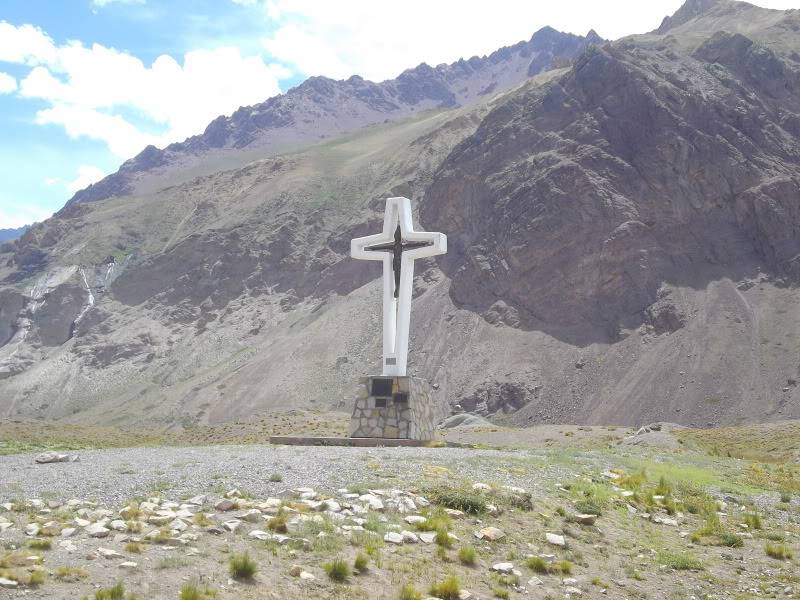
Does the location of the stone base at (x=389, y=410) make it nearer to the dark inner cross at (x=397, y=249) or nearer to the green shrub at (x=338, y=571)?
the dark inner cross at (x=397, y=249)

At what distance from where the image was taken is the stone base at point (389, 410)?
91.1 ft

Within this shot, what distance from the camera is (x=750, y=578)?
11.9 m

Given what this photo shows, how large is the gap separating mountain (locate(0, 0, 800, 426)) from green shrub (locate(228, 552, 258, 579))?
59.7 m

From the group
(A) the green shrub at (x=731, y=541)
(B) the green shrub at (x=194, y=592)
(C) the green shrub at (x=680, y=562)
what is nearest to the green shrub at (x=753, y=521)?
(A) the green shrub at (x=731, y=541)

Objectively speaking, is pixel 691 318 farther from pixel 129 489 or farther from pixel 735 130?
pixel 129 489

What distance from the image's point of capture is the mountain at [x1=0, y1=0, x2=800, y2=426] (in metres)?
74.8

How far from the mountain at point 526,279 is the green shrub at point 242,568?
59671mm

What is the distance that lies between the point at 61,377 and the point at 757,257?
8069cm

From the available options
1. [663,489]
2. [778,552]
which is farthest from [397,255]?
[778,552]

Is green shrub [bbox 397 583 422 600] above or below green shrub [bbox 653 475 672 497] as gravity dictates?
below

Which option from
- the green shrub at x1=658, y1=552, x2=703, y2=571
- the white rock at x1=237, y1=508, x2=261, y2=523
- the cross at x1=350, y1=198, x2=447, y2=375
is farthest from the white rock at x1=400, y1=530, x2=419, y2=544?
the cross at x1=350, y1=198, x2=447, y2=375

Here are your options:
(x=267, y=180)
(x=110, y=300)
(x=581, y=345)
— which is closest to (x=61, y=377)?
(x=110, y=300)

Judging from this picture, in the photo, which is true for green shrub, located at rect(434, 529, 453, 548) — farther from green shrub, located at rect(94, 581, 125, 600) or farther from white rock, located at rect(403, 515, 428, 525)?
green shrub, located at rect(94, 581, 125, 600)

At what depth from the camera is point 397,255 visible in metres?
30.8
